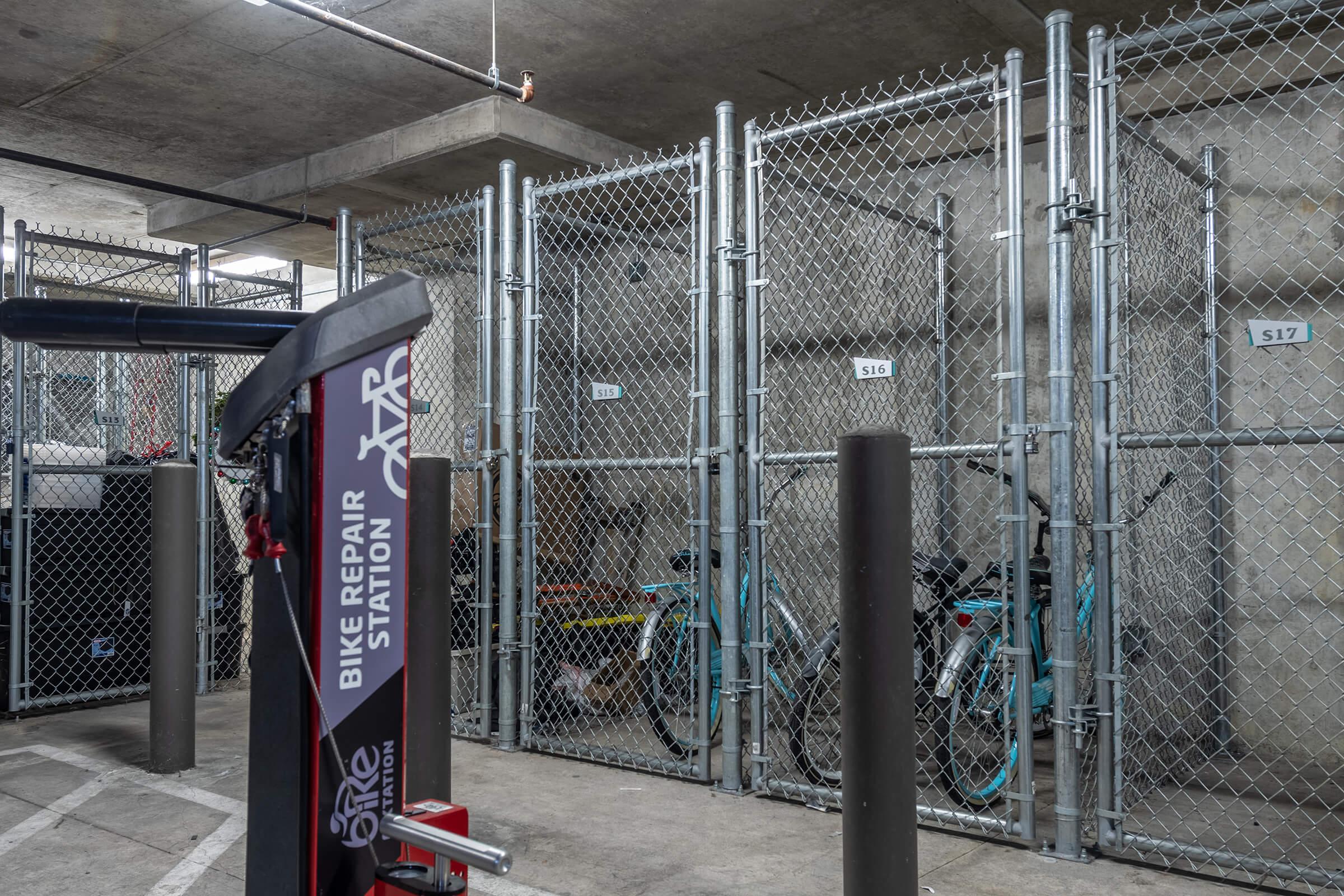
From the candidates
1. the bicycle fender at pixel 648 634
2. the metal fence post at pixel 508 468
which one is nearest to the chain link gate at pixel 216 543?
the metal fence post at pixel 508 468

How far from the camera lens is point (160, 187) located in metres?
6.43

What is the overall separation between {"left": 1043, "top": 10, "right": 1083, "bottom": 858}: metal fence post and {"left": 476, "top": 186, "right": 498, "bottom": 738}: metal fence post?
102 inches

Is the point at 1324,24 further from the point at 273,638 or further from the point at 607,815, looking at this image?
the point at 273,638

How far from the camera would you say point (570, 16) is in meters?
5.24

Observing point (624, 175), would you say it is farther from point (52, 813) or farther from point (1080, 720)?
point (52, 813)

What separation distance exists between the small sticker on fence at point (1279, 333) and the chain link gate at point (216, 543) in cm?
484

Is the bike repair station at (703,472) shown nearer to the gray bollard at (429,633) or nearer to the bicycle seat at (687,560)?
the gray bollard at (429,633)

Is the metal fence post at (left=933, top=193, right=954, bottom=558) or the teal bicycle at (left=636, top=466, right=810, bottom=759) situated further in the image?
the metal fence post at (left=933, top=193, right=954, bottom=558)

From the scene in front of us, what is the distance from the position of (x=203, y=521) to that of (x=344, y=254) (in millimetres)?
1858

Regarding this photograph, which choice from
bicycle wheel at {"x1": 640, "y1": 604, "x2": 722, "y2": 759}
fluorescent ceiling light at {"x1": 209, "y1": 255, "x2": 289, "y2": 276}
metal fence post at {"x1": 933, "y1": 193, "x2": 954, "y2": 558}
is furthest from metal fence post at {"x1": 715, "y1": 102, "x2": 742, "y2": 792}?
fluorescent ceiling light at {"x1": 209, "y1": 255, "x2": 289, "y2": 276}

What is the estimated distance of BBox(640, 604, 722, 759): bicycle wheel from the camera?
4590 millimetres

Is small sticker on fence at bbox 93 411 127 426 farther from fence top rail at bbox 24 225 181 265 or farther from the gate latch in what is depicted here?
the gate latch

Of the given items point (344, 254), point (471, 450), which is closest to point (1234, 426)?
point (471, 450)

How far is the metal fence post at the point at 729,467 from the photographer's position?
414 cm
